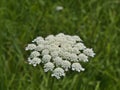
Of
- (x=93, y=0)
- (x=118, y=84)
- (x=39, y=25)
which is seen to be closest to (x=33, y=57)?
(x=118, y=84)

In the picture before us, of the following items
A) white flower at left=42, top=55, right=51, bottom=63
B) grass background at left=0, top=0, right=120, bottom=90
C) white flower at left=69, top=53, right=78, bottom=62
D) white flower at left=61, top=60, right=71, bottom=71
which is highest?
grass background at left=0, top=0, right=120, bottom=90

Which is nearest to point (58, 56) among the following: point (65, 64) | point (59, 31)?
point (65, 64)

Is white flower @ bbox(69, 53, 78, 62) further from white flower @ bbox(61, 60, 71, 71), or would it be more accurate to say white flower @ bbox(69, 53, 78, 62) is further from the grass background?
the grass background

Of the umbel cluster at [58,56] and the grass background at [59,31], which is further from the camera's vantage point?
the grass background at [59,31]

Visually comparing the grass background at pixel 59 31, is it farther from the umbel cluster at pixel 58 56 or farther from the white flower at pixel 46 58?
the white flower at pixel 46 58

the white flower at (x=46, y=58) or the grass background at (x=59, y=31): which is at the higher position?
the grass background at (x=59, y=31)

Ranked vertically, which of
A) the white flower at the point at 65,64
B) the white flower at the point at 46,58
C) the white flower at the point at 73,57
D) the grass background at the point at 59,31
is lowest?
the white flower at the point at 65,64

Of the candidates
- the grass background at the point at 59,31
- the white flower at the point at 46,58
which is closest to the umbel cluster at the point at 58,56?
the white flower at the point at 46,58

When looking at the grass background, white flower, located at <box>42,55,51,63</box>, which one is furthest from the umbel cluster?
the grass background

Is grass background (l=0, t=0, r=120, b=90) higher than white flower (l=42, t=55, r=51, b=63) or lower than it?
higher
